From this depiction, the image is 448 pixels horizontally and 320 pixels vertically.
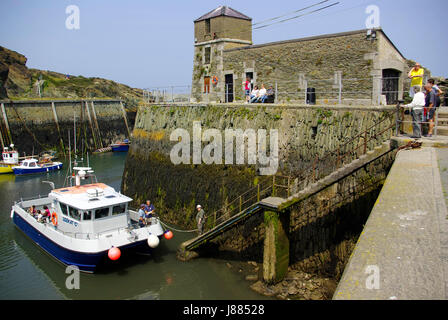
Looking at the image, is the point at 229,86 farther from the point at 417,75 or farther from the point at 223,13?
the point at 417,75

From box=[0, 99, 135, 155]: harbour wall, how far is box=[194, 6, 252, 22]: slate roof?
25.9 m

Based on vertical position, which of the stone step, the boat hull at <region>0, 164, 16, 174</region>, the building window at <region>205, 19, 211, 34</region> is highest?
the building window at <region>205, 19, 211, 34</region>

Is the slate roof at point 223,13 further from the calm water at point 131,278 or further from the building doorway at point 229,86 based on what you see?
the calm water at point 131,278

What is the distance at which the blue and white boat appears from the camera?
1387cm

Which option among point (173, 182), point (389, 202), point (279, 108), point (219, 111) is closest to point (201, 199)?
point (173, 182)

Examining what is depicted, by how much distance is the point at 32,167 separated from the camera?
34156 millimetres

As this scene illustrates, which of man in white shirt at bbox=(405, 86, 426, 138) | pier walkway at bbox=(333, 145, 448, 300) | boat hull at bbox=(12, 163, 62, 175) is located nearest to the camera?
pier walkway at bbox=(333, 145, 448, 300)

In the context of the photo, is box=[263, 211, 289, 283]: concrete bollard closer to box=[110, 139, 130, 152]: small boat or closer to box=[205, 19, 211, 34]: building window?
box=[205, 19, 211, 34]: building window

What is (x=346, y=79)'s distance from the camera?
15938 mm

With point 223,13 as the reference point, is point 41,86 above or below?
below

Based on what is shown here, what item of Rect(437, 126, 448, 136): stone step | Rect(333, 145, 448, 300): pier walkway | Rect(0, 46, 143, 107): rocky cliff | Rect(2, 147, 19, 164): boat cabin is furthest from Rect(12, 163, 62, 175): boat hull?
Rect(333, 145, 448, 300): pier walkway

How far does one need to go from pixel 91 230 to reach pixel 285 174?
7.63 metres

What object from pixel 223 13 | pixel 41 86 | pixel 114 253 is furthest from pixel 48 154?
pixel 114 253

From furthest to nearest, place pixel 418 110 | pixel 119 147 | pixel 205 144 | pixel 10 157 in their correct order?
pixel 119 147 → pixel 10 157 → pixel 205 144 → pixel 418 110
